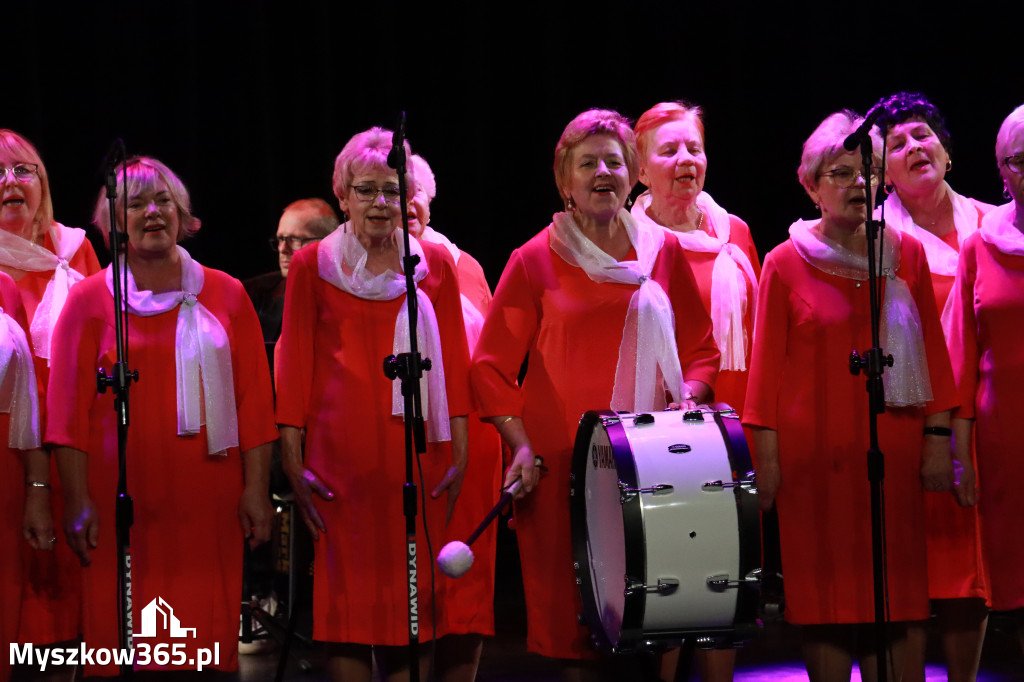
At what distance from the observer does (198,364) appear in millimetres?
3479

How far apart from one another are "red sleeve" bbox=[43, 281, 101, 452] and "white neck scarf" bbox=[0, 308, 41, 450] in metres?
0.07

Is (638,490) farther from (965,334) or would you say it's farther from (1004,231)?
(1004,231)

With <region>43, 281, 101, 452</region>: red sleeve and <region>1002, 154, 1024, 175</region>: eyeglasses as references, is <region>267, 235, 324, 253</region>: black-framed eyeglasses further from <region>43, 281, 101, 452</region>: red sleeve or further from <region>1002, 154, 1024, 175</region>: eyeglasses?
<region>1002, 154, 1024, 175</region>: eyeglasses

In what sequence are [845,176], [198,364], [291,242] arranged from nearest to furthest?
1. [198,364]
2. [845,176]
3. [291,242]

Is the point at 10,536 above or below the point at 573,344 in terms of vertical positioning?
below

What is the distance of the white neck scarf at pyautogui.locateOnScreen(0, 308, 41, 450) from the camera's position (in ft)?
11.5

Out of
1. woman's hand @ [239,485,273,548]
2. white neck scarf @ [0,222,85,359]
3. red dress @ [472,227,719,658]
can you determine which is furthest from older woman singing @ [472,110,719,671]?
white neck scarf @ [0,222,85,359]

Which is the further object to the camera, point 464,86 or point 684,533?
point 464,86

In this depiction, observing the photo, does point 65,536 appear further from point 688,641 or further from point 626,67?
point 626,67

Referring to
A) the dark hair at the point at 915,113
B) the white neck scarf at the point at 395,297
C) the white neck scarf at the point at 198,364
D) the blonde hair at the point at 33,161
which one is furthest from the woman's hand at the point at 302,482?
the dark hair at the point at 915,113

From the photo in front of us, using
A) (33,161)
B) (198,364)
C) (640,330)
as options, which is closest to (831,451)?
(640,330)

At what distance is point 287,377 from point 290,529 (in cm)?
216

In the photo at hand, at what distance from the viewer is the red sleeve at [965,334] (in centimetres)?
379

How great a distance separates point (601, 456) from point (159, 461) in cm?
132
